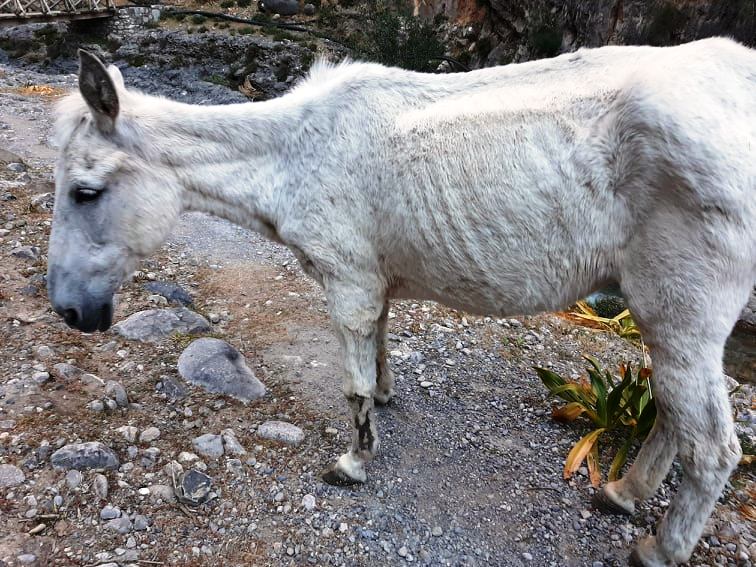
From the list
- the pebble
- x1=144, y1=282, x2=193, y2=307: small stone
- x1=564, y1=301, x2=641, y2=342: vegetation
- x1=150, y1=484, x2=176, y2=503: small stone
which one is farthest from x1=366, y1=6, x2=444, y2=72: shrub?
x1=150, y1=484, x2=176, y2=503: small stone

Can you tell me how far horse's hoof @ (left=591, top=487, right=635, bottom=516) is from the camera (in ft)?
10.8

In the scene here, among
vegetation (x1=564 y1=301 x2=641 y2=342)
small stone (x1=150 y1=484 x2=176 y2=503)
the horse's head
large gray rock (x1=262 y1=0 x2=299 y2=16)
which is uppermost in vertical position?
large gray rock (x1=262 y1=0 x2=299 y2=16)

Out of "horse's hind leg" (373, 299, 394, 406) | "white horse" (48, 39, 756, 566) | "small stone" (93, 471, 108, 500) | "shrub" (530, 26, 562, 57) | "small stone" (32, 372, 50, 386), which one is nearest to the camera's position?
"white horse" (48, 39, 756, 566)

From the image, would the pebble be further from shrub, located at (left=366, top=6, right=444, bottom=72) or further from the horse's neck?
shrub, located at (left=366, top=6, right=444, bottom=72)

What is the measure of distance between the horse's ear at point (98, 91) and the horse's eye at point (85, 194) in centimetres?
34

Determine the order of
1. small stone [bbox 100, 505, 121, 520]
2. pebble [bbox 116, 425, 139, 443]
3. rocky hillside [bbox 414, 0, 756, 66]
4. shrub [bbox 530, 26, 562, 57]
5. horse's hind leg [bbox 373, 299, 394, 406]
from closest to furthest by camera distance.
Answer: small stone [bbox 100, 505, 121, 520]
pebble [bbox 116, 425, 139, 443]
horse's hind leg [bbox 373, 299, 394, 406]
rocky hillside [bbox 414, 0, 756, 66]
shrub [bbox 530, 26, 562, 57]

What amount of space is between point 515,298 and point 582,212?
593 mm

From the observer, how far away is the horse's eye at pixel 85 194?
2744mm

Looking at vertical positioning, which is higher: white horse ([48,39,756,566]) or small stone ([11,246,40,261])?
white horse ([48,39,756,566])

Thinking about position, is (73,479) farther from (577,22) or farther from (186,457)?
(577,22)

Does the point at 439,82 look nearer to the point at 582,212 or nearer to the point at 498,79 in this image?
the point at 498,79

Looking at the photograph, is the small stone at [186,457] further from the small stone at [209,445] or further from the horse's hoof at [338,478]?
the horse's hoof at [338,478]

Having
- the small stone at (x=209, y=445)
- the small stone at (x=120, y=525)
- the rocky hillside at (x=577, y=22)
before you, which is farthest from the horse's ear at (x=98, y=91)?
the rocky hillside at (x=577, y=22)

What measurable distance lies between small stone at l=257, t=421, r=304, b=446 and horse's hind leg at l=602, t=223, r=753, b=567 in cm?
251
